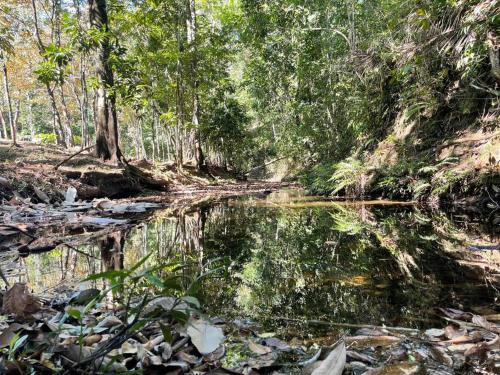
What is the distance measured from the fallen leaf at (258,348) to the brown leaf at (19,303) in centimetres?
88

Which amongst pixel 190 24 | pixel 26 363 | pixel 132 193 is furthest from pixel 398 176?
pixel 190 24

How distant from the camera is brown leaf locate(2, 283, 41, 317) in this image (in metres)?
1.46

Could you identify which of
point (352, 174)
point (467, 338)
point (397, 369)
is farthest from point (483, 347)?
point (352, 174)

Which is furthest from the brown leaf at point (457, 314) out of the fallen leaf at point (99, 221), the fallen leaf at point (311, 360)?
the fallen leaf at point (99, 221)

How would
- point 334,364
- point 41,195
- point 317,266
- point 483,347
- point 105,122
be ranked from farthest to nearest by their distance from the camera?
point 105,122
point 41,195
point 317,266
point 483,347
point 334,364

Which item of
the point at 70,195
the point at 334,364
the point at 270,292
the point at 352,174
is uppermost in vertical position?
the point at 352,174

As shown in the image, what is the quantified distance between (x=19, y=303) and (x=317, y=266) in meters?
2.00

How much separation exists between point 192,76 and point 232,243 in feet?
42.9

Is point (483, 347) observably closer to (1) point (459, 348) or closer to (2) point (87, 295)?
(1) point (459, 348)

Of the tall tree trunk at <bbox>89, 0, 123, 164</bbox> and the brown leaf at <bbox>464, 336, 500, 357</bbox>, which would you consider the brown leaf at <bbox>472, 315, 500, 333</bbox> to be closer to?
the brown leaf at <bbox>464, 336, 500, 357</bbox>

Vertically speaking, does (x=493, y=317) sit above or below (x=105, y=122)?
below

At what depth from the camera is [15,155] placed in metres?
Result: 9.01

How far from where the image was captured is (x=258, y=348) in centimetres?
143

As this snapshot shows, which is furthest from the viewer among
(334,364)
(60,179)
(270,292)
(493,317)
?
(60,179)
